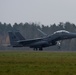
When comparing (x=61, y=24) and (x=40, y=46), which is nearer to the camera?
(x=40, y=46)

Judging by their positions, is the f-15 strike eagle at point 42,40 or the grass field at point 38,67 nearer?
the grass field at point 38,67

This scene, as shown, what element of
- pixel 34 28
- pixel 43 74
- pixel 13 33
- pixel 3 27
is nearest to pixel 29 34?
pixel 34 28

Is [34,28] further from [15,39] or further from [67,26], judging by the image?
[15,39]

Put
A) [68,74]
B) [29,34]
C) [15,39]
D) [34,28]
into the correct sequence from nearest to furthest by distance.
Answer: [68,74]
[15,39]
[29,34]
[34,28]

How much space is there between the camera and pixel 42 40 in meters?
63.2

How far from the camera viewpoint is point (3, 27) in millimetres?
170000

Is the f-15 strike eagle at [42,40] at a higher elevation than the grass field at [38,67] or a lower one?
higher

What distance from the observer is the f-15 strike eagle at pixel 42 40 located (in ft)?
200

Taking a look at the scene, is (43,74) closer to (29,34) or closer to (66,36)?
(66,36)

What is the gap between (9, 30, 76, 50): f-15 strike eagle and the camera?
2405 inches

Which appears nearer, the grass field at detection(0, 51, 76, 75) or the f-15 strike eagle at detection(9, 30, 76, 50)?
the grass field at detection(0, 51, 76, 75)

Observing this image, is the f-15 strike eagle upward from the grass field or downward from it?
upward

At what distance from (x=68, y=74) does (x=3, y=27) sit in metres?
154

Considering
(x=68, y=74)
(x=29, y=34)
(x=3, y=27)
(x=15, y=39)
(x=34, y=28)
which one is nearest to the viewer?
(x=68, y=74)
